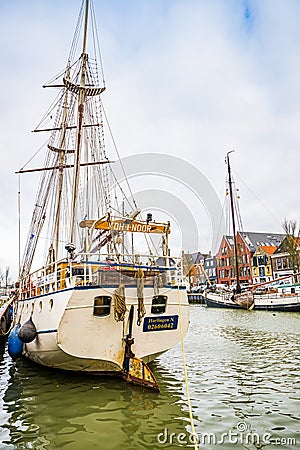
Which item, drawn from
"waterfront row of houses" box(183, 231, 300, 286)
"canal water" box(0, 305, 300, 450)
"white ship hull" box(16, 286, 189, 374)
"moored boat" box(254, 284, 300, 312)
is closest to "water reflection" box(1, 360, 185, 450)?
"canal water" box(0, 305, 300, 450)

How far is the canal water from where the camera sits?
7228 millimetres

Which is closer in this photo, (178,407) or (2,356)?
(178,407)

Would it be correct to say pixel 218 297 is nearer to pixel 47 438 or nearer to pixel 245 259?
pixel 245 259

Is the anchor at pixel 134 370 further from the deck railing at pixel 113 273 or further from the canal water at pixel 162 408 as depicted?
the deck railing at pixel 113 273

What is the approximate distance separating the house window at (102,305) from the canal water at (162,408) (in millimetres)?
2080

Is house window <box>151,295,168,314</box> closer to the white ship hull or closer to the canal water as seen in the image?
the white ship hull

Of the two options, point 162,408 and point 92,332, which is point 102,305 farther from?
point 162,408

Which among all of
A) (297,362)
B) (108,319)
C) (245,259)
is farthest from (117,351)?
(245,259)

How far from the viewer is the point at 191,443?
7.11 meters

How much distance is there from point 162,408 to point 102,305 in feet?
11.1

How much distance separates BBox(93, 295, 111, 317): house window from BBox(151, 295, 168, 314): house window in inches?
59.9

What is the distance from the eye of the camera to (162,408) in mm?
9039

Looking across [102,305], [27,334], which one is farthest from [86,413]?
[27,334]

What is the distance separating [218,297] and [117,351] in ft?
151
